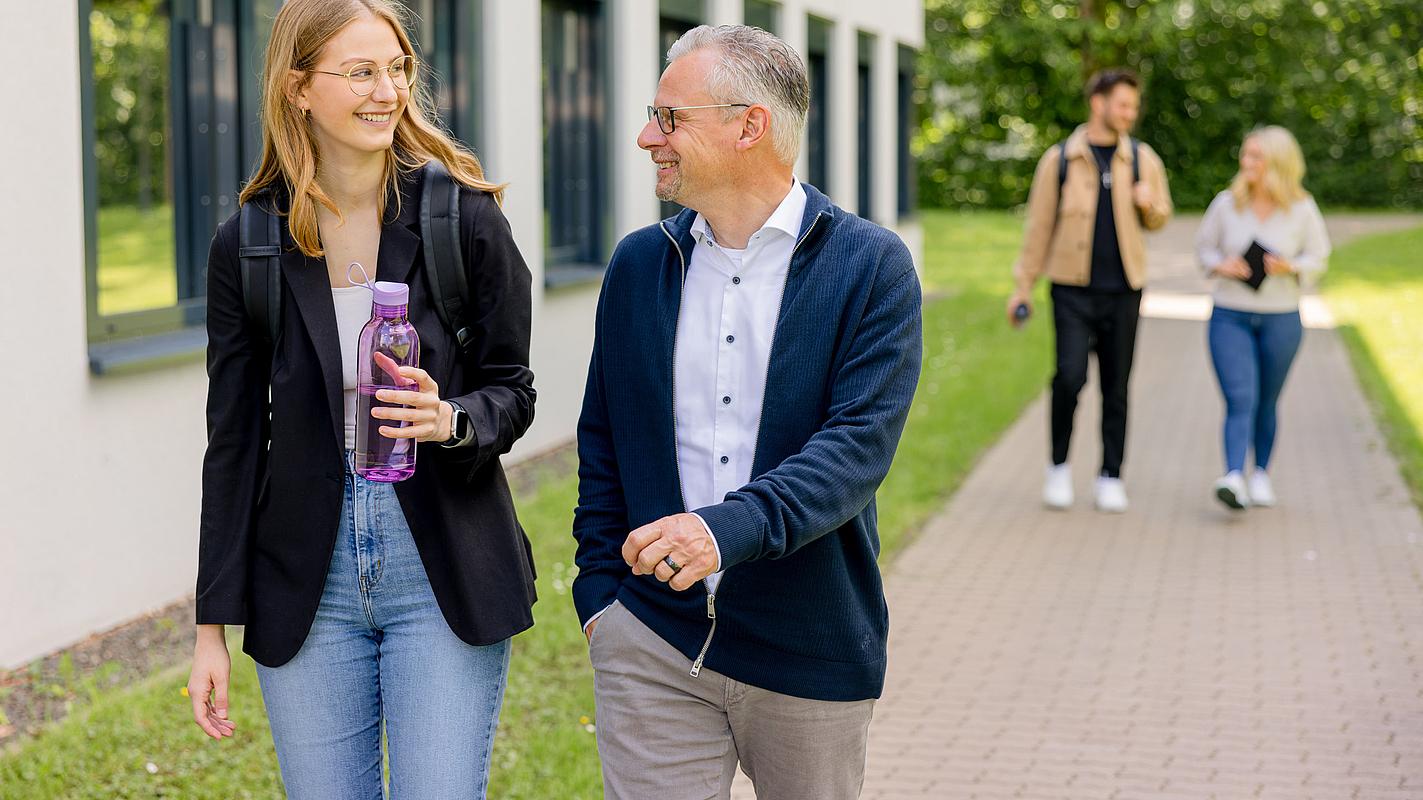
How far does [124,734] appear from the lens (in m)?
5.18

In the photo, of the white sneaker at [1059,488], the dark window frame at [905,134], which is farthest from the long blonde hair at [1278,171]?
the dark window frame at [905,134]

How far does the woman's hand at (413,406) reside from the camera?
259 cm

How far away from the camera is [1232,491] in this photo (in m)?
8.92

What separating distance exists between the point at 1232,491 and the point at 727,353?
655 cm

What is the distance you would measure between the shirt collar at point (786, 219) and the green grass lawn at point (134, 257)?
11.1m

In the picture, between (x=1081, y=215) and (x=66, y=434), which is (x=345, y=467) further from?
(x=1081, y=215)

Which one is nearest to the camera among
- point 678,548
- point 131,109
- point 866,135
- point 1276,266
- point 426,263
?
point 678,548

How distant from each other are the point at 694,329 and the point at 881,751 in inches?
112

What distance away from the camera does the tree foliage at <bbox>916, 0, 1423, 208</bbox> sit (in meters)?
42.3

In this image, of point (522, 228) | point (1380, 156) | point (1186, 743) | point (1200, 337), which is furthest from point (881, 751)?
point (1380, 156)

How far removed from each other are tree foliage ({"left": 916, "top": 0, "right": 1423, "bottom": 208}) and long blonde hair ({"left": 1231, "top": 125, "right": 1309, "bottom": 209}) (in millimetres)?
33389

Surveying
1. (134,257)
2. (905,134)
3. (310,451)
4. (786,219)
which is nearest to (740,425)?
(786,219)

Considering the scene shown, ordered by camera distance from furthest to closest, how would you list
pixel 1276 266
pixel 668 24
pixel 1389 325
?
1. pixel 1389 325
2. pixel 668 24
3. pixel 1276 266

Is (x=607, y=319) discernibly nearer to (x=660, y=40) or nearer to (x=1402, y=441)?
(x=1402, y=441)
